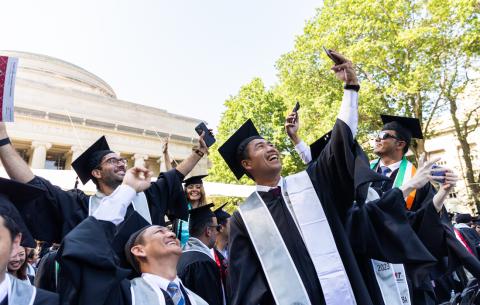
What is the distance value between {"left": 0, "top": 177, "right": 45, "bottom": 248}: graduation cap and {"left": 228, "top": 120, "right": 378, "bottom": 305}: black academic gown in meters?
1.41

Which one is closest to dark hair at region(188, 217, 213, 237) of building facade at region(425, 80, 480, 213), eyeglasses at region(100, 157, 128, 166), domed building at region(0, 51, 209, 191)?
eyeglasses at region(100, 157, 128, 166)

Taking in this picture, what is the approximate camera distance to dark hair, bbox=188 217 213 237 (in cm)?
450

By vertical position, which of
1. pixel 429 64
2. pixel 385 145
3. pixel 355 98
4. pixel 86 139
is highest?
pixel 429 64

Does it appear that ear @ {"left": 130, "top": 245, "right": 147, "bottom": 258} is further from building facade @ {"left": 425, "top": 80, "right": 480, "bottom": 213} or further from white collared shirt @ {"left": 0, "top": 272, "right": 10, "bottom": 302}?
building facade @ {"left": 425, "top": 80, "right": 480, "bottom": 213}

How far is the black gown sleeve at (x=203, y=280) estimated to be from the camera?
365 cm

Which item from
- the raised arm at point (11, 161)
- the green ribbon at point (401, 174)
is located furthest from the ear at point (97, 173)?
the green ribbon at point (401, 174)

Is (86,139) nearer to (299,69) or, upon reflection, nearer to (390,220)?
(299,69)

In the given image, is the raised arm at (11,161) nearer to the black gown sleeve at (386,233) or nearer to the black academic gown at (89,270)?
the black academic gown at (89,270)

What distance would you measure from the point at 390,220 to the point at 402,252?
22 centimetres

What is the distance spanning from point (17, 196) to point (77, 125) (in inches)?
1213

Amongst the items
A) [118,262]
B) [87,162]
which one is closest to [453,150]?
[87,162]

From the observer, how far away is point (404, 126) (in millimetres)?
4191

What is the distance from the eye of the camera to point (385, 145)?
4.03m

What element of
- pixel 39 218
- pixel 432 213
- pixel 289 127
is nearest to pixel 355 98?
pixel 289 127
